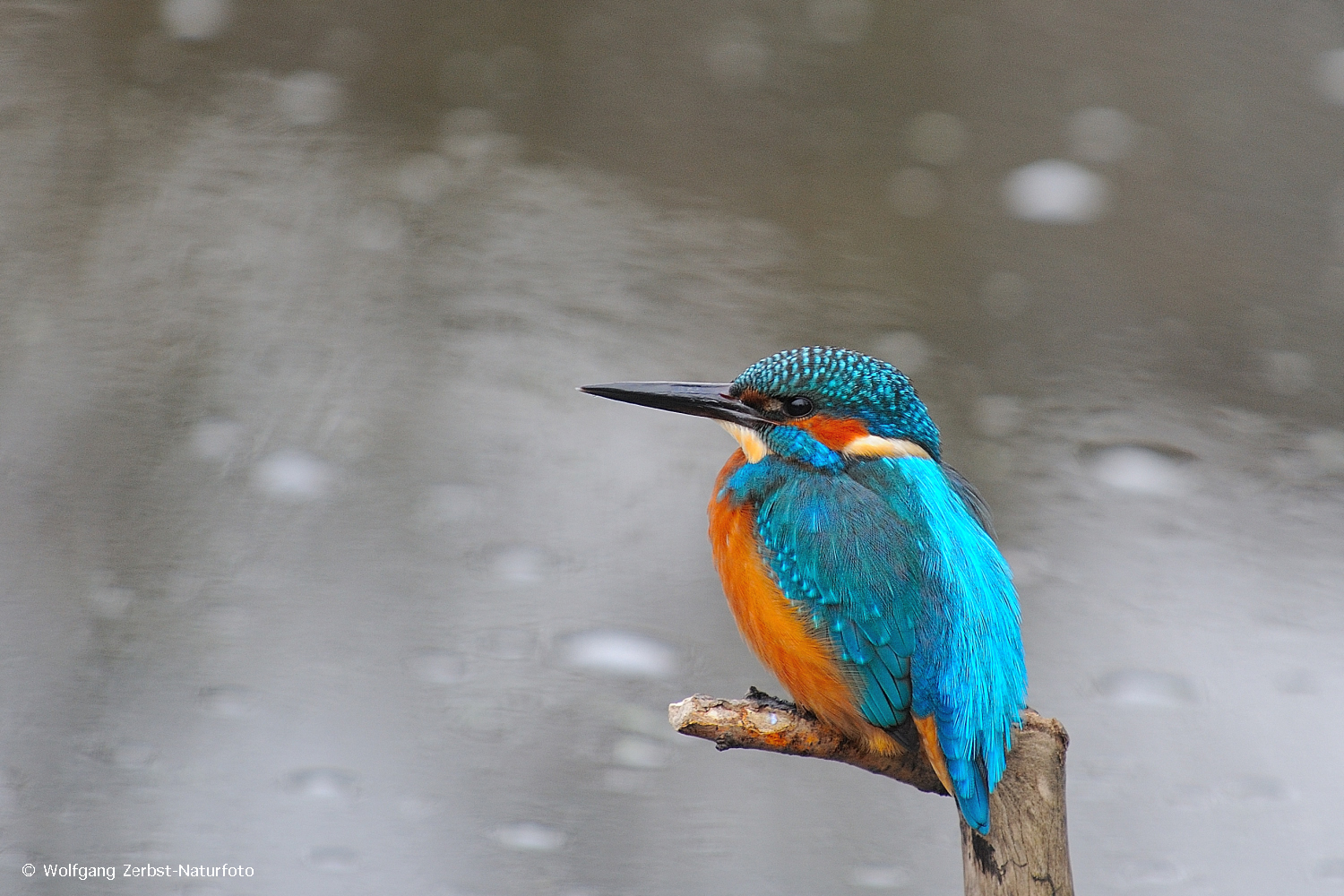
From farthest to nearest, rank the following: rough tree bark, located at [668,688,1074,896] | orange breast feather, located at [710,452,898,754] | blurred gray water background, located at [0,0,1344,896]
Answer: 1. blurred gray water background, located at [0,0,1344,896]
2. orange breast feather, located at [710,452,898,754]
3. rough tree bark, located at [668,688,1074,896]

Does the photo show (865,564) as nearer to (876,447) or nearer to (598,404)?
(876,447)

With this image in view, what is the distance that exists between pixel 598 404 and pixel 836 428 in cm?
89

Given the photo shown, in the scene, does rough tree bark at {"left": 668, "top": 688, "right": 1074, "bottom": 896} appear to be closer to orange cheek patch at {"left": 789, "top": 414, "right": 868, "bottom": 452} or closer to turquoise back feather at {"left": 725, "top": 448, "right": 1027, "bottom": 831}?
turquoise back feather at {"left": 725, "top": 448, "right": 1027, "bottom": 831}

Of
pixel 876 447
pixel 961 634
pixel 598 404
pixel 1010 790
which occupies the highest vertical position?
pixel 598 404

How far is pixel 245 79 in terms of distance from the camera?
1.91 metres

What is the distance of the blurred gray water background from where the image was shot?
163cm

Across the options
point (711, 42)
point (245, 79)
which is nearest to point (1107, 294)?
point (711, 42)

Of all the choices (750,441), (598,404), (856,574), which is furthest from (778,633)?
(598,404)

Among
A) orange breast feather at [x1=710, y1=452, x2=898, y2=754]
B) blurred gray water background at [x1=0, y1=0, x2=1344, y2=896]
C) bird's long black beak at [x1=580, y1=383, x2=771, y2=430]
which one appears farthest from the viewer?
blurred gray water background at [x1=0, y1=0, x2=1344, y2=896]

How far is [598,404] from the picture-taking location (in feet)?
A: 6.40

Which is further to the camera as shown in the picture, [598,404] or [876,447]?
[598,404]

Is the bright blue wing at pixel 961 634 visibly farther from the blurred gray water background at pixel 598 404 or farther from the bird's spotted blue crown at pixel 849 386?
the blurred gray water background at pixel 598 404

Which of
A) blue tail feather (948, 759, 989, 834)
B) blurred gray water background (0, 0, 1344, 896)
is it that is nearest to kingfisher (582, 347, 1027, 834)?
blue tail feather (948, 759, 989, 834)

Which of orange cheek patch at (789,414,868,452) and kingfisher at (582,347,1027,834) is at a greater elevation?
orange cheek patch at (789,414,868,452)
